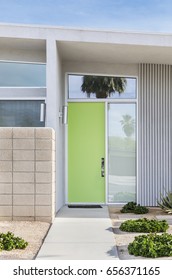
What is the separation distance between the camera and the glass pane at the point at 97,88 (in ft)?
40.2

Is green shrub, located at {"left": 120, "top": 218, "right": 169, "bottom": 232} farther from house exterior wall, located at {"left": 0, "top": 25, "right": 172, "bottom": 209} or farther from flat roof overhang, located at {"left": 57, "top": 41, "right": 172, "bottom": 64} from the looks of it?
flat roof overhang, located at {"left": 57, "top": 41, "right": 172, "bottom": 64}

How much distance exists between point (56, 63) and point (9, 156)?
246 centimetres

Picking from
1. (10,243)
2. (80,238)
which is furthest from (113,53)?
(10,243)

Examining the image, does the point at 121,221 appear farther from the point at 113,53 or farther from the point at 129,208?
the point at 113,53

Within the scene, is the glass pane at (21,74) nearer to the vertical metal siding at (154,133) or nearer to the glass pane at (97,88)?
the glass pane at (97,88)

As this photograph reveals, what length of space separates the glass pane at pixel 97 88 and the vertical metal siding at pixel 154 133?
493 mm

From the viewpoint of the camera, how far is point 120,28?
10.5 m

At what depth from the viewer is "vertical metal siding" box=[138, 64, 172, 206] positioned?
12.2 meters

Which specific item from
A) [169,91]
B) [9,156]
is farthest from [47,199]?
[169,91]

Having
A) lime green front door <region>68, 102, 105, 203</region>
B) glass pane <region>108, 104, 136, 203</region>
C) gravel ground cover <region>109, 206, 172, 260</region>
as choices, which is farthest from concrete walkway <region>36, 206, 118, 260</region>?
glass pane <region>108, 104, 136, 203</region>

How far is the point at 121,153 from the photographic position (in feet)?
40.3

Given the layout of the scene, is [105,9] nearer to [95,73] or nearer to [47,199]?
[95,73]

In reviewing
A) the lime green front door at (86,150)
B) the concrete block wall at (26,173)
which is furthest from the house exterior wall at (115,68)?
the lime green front door at (86,150)
